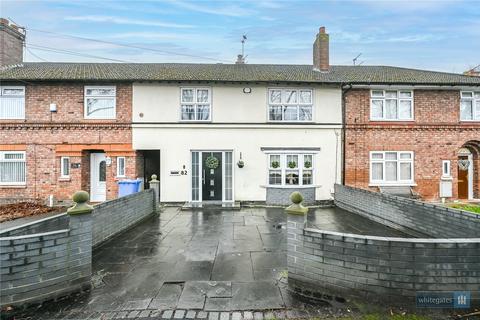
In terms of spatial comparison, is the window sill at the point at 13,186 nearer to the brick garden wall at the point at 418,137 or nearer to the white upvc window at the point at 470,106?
the brick garden wall at the point at 418,137

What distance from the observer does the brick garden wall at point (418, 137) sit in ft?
38.9

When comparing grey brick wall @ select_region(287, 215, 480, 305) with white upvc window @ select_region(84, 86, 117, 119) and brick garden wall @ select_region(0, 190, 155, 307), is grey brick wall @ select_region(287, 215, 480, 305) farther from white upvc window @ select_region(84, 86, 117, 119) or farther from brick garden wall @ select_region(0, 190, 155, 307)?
white upvc window @ select_region(84, 86, 117, 119)

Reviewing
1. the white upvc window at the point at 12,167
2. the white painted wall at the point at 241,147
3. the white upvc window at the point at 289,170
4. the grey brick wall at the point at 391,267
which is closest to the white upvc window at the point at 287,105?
the white painted wall at the point at 241,147

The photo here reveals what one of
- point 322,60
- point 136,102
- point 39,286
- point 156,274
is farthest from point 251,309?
point 322,60

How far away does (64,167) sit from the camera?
37.7 feet

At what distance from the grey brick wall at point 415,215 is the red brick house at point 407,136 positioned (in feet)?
9.15

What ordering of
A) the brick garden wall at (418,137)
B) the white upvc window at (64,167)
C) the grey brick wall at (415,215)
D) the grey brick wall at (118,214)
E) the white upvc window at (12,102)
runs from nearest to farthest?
the grey brick wall at (415,215)
the grey brick wall at (118,214)
the white upvc window at (12,102)
the white upvc window at (64,167)
the brick garden wall at (418,137)

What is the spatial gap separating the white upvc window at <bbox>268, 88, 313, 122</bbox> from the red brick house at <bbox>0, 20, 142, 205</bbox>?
21.3 feet

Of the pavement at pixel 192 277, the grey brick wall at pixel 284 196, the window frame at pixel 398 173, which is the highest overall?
the window frame at pixel 398 173

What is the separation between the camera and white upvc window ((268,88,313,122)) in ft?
39.0

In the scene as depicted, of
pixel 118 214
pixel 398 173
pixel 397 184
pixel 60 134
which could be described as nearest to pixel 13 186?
pixel 60 134

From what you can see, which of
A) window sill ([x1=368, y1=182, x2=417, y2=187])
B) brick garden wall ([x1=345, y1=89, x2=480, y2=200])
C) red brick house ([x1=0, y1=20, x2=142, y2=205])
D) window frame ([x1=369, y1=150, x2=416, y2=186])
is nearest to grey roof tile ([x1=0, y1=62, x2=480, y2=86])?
red brick house ([x1=0, y1=20, x2=142, y2=205])

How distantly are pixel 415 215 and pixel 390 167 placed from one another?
5.90 m

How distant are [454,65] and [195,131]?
22532 mm
